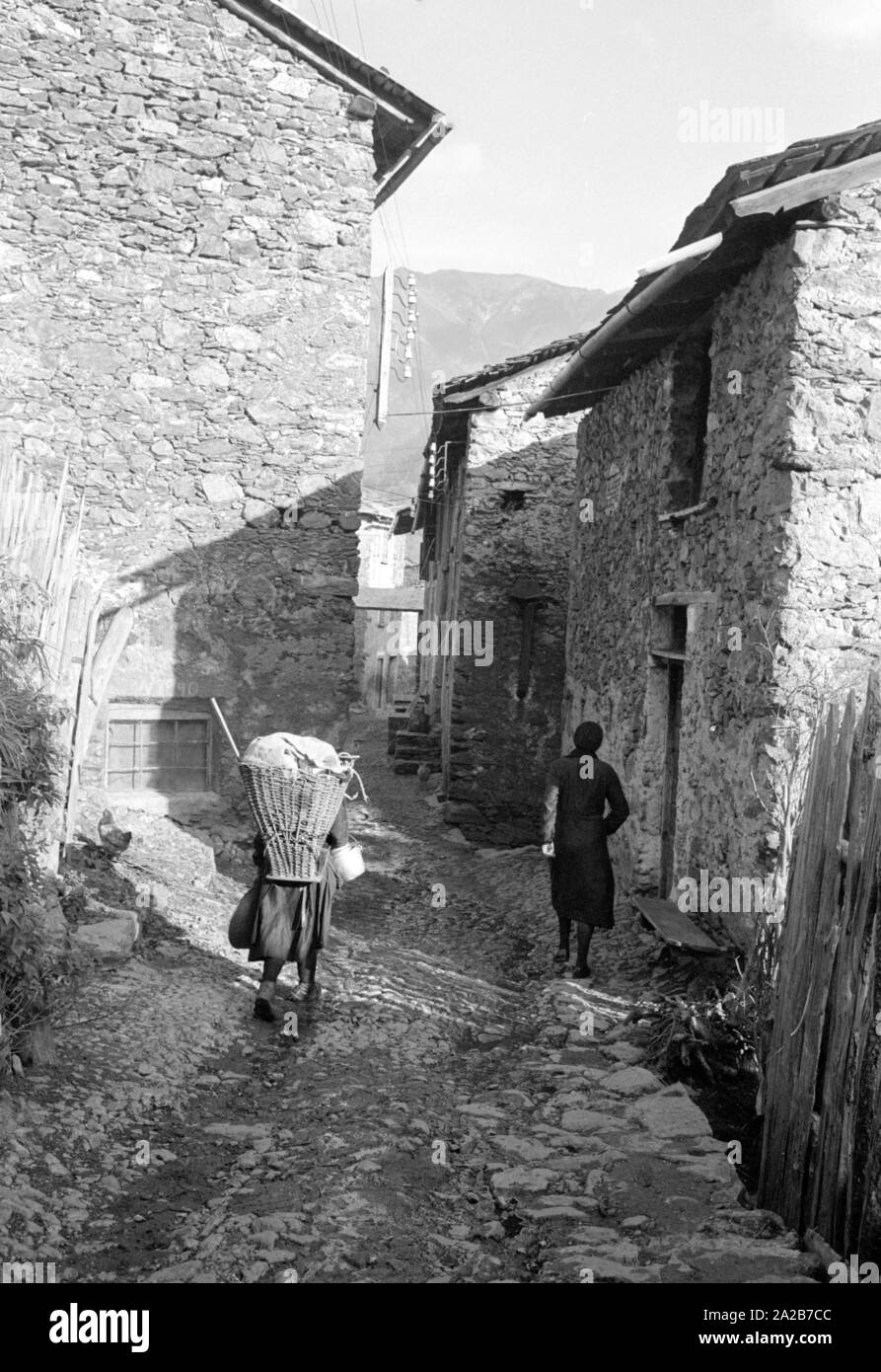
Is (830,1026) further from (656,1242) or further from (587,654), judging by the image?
(587,654)

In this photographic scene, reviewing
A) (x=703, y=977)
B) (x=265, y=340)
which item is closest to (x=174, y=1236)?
(x=703, y=977)

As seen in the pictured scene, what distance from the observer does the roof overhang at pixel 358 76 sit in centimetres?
865

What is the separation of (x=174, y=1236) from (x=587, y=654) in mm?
7289

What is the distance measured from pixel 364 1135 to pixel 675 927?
2520 mm

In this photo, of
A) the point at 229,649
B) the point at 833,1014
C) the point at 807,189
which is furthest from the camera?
the point at 229,649

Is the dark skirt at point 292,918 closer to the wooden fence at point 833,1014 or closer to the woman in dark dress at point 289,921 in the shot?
the woman in dark dress at point 289,921

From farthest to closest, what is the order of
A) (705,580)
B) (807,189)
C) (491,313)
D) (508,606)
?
(491,313), (508,606), (705,580), (807,189)

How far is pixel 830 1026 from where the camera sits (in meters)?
3.43

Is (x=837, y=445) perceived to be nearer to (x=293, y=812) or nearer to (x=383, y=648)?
(x=293, y=812)

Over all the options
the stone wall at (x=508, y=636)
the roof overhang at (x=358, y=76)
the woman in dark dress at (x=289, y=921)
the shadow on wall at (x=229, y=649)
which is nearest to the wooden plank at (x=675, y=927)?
the woman in dark dress at (x=289, y=921)

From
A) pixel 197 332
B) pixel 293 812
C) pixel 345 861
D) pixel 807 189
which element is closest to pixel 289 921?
pixel 345 861

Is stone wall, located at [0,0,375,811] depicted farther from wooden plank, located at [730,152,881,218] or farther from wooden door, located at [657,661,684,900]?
wooden plank, located at [730,152,881,218]

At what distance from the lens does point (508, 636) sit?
12156mm

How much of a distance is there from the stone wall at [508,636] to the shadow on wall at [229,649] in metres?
3.14
